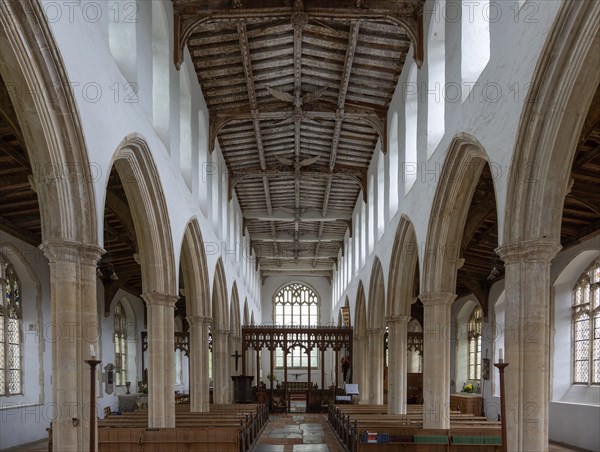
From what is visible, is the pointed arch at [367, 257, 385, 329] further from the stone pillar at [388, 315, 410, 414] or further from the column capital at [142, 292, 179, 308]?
the column capital at [142, 292, 179, 308]

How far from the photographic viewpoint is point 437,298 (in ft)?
40.3

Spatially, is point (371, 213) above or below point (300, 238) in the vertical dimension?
above

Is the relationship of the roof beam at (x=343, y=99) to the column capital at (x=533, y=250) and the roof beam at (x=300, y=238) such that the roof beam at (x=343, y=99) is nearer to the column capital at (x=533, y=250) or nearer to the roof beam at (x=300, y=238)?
the roof beam at (x=300, y=238)

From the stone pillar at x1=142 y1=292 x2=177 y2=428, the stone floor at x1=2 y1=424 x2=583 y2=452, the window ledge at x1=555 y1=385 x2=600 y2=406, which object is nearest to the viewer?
the stone pillar at x1=142 y1=292 x2=177 y2=428

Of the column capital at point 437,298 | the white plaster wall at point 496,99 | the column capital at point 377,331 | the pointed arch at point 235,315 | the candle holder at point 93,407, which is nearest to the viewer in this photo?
the candle holder at point 93,407

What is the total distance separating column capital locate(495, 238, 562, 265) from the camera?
7.78 m

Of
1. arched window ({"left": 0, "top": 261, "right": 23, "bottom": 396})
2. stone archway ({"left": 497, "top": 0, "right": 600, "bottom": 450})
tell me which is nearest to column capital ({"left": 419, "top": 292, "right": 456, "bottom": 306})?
stone archway ({"left": 497, "top": 0, "right": 600, "bottom": 450})

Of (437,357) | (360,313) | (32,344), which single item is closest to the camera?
(437,357)

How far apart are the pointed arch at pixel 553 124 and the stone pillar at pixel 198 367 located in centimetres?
998

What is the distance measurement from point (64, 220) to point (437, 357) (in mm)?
7318

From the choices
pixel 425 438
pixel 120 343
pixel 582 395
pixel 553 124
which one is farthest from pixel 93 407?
pixel 120 343

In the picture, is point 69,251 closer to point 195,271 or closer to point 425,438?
point 425,438

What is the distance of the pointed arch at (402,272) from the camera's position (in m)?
15.4

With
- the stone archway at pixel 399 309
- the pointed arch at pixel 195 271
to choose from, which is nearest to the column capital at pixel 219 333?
the pointed arch at pixel 195 271
